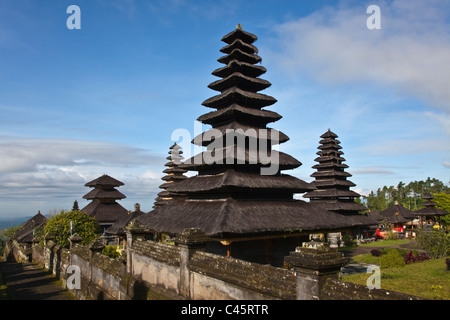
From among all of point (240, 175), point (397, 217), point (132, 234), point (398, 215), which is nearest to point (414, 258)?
point (240, 175)

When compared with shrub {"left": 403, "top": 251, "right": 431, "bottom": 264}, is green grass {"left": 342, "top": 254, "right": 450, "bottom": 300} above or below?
above

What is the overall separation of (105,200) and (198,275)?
38.6m

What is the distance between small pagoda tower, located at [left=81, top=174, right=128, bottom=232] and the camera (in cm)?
4228

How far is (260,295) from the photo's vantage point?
297 inches

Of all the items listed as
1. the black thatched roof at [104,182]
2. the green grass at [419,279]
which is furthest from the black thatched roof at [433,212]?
the black thatched roof at [104,182]

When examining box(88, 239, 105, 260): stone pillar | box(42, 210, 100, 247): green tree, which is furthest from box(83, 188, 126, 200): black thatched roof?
box(88, 239, 105, 260): stone pillar

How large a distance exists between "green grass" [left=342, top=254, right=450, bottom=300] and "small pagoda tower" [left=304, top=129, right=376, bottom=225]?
14041 mm

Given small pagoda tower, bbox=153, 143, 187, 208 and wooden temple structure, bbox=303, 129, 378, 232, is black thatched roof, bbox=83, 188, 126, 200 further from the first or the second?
wooden temple structure, bbox=303, 129, 378, 232

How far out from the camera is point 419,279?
59.8 ft

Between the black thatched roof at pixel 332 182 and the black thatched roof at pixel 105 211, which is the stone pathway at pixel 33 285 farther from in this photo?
the black thatched roof at pixel 332 182

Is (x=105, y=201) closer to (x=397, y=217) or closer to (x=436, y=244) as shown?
(x=436, y=244)
